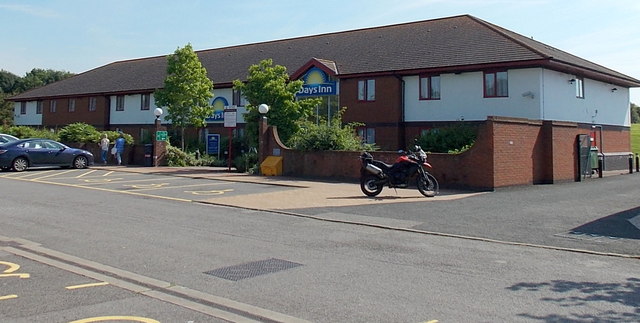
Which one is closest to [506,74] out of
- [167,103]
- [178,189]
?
[178,189]

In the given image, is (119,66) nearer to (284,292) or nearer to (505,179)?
(505,179)

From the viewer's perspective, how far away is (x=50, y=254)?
7.89 metres

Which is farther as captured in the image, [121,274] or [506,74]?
[506,74]

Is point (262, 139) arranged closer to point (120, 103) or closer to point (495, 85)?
point (495, 85)

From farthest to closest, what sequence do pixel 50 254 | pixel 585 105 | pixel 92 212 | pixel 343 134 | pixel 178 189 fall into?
pixel 585 105
pixel 343 134
pixel 178 189
pixel 92 212
pixel 50 254

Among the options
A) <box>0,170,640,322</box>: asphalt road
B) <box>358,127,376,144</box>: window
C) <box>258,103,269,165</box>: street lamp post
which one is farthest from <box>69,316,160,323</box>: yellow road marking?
<box>358,127,376,144</box>: window

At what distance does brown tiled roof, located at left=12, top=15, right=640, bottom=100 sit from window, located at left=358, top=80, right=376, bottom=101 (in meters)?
0.67

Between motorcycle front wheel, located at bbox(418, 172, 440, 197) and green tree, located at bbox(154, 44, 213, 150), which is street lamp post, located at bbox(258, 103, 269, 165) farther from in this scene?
motorcycle front wheel, located at bbox(418, 172, 440, 197)

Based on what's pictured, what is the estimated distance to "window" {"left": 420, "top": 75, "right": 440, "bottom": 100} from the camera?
27.5 m

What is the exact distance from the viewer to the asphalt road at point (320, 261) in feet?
18.1

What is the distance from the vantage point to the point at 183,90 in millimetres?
31031

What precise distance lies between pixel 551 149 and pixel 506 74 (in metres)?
5.50

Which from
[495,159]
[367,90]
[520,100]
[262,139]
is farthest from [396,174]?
[367,90]

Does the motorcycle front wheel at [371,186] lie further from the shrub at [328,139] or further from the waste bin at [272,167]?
the waste bin at [272,167]
